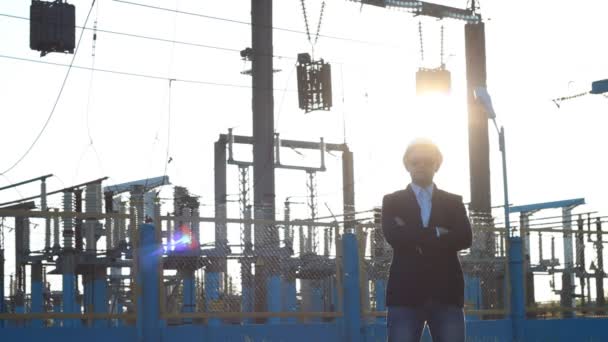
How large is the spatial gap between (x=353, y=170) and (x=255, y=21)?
11232mm

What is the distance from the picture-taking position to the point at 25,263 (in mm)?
23906

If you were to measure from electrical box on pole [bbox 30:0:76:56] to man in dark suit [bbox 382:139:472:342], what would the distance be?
20303 millimetres

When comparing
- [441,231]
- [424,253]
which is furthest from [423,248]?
[441,231]

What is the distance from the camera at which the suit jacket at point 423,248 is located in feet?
19.3

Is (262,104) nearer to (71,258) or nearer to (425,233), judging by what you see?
(71,258)

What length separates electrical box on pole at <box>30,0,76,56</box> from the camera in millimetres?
25156

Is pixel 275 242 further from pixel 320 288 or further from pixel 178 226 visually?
pixel 320 288

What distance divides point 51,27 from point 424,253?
68.2 feet

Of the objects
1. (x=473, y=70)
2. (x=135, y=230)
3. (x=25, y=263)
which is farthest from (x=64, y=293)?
(x=473, y=70)

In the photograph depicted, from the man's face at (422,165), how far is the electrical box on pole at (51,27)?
20.3 m

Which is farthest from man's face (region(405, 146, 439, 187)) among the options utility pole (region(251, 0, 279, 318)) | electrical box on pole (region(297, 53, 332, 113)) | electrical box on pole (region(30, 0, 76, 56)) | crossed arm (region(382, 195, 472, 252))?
electrical box on pole (region(297, 53, 332, 113))

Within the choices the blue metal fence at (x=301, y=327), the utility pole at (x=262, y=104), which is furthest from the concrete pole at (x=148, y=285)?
the utility pole at (x=262, y=104)

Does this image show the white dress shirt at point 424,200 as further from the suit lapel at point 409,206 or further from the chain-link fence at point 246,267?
the chain-link fence at point 246,267

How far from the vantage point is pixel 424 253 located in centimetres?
594
